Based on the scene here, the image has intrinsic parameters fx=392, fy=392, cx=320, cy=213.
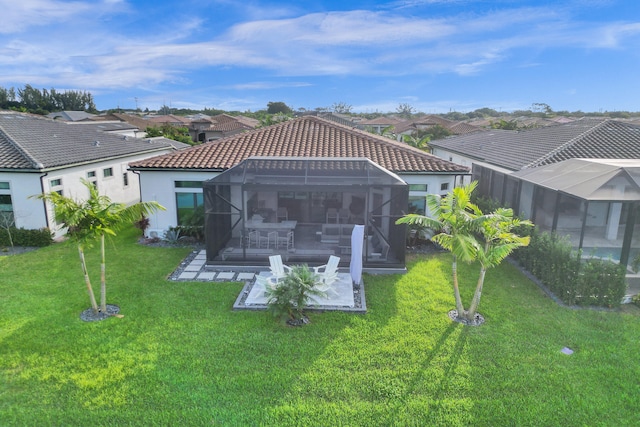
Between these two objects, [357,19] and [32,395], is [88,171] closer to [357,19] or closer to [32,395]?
[32,395]

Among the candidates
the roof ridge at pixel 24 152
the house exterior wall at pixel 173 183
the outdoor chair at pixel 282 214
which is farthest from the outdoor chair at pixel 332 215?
the roof ridge at pixel 24 152

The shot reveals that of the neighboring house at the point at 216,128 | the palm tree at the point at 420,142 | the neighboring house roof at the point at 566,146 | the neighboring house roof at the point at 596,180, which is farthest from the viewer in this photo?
the neighboring house at the point at 216,128

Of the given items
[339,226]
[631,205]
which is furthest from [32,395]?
[631,205]

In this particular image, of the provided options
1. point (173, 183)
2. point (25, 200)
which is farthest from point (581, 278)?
point (25, 200)

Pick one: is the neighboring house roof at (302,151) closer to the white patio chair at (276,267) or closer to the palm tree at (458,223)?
the white patio chair at (276,267)

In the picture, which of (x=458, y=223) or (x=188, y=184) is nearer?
(x=458, y=223)

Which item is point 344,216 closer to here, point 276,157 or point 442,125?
point 276,157
